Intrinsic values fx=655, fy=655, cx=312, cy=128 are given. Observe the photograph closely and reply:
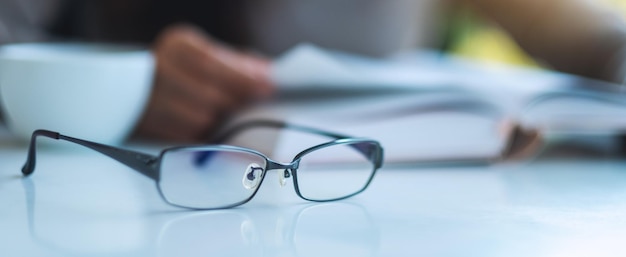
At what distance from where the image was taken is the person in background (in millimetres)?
618

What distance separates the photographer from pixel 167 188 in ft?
1.38

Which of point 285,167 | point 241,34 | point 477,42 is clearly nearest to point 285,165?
point 285,167

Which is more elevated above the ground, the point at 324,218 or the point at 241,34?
the point at 241,34

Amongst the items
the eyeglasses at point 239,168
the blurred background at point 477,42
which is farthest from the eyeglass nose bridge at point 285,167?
the blurred background at point 477,42

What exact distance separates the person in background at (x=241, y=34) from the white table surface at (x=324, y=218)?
143 millimetres

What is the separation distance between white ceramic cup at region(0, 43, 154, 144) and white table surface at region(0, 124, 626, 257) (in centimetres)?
4

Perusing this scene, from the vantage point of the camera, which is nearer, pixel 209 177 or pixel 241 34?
pixel 209 177

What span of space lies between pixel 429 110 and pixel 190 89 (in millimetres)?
220

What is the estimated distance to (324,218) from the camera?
363mm

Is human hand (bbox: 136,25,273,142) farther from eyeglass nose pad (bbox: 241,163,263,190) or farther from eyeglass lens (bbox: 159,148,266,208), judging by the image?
eyeglass nose pad (bbox: 241,163,263,190)

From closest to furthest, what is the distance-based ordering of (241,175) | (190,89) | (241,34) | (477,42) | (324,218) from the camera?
(324,218) → (241,175) → (190,89) → (241,34) → (477,42)

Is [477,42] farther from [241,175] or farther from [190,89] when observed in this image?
[241,175]

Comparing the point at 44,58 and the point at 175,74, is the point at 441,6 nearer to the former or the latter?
the point at 175,74

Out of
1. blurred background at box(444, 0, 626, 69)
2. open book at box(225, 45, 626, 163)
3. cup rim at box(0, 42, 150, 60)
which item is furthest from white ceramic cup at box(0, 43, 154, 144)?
blurred background at box(444, 0, 626, 69)
